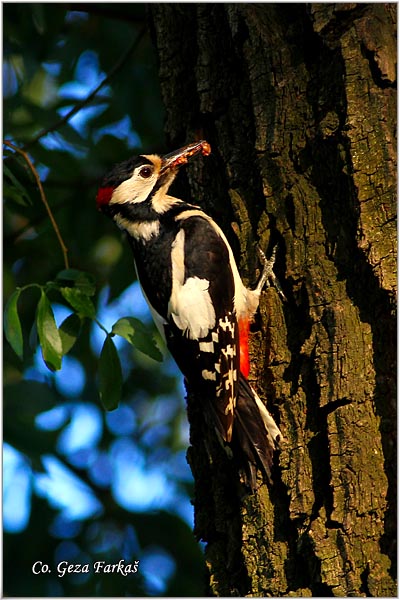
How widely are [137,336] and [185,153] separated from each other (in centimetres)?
73

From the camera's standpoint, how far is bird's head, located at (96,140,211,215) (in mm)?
A: 3254

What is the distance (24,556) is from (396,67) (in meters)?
3.37

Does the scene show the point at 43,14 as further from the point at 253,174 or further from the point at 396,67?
the point at 396,67

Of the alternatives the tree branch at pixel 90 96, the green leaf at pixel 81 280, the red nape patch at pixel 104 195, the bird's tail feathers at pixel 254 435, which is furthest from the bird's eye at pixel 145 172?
the bird's tail feathers at pixel 254 435

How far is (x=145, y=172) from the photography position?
330 centimetres

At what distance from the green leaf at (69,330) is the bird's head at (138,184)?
0.58 m

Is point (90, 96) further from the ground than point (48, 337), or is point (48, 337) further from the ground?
point (90, 96)

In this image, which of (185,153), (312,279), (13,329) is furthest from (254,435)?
(185,153)

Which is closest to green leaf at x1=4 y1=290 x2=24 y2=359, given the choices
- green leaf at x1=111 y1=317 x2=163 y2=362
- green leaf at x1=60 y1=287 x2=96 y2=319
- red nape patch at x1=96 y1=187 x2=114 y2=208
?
green leaf at x1=60 y1=287 x2=96 y2=319

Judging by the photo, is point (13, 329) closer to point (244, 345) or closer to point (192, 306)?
point (192, 306)

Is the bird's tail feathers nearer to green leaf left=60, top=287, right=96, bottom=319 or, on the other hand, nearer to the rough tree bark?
the rough tree bark

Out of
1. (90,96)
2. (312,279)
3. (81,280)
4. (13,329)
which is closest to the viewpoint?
(312,279)

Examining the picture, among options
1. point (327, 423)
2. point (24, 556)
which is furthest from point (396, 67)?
point (24, 556)

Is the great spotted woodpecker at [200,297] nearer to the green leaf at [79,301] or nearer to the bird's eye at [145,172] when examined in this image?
the bird's eye at [145,172]
